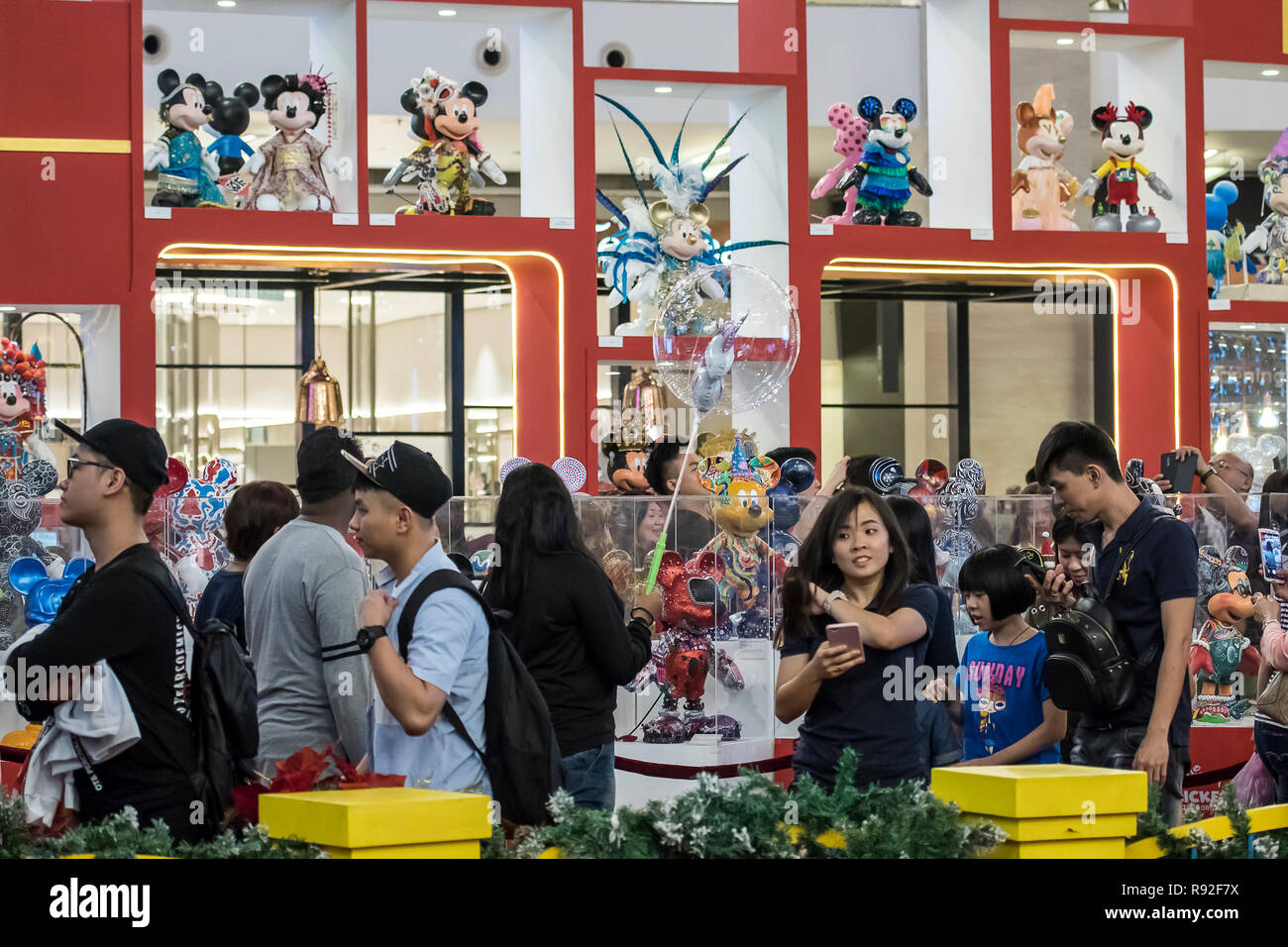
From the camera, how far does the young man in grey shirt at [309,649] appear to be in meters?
2.96

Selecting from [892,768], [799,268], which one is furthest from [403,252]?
[892,768]

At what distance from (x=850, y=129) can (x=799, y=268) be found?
2.75 ft

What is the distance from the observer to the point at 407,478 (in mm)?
2615

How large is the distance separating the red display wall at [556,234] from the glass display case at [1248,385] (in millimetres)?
4582

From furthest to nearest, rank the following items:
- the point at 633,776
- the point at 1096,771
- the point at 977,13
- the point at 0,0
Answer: the point at 977,13 → the point at 0,0 → the point at 633,776 → the point at 1096,771

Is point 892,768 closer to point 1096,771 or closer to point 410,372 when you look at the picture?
point 1096,771

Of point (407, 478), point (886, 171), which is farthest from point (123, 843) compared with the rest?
point (886, 171)

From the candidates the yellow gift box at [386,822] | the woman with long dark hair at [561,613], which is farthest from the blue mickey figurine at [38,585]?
the yellow gift box at [386,822]

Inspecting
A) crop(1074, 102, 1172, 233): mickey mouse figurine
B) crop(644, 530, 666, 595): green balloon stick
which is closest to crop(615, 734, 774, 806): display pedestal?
crop(644, 530, 666, 595): green balloon stick

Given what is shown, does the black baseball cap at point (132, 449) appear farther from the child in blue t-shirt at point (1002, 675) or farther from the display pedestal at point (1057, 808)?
the child in blue t-shirt at point (1002, 675)

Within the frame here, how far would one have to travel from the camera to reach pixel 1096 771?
2.21m

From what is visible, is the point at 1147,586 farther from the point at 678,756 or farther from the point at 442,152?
the point at 442,152

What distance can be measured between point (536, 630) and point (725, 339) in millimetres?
2361

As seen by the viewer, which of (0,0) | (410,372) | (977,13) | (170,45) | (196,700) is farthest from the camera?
(410,372)
